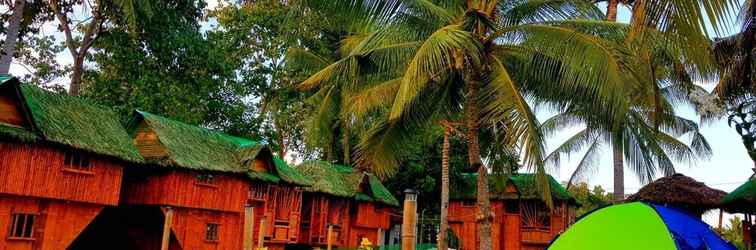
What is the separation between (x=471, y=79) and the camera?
12.6m

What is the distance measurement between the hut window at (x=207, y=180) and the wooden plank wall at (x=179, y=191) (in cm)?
4

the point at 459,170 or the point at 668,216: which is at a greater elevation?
the point at 459,170

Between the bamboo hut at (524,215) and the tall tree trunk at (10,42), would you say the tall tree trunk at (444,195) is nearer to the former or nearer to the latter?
the tall tree trunk at (10,42)

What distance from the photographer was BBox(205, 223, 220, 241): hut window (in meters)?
18.3

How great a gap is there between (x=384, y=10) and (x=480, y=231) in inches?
212

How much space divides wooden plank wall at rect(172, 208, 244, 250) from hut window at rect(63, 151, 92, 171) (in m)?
3.02

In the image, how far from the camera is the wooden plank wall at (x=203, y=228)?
17.3 metres

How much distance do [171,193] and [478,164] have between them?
888cm

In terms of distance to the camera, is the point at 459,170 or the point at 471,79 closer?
the point at 471,79

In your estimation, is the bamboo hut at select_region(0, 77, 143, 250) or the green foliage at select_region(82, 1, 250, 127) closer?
the bamboo hut at select_region(0, 77, 143, 250)

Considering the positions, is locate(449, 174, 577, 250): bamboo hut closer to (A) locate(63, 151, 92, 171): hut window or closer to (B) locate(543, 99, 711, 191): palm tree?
(B) locate(543, 99, 711, 191): palm tree

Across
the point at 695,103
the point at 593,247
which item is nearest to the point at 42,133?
the point at 593,247

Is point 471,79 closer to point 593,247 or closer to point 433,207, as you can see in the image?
point 593,247

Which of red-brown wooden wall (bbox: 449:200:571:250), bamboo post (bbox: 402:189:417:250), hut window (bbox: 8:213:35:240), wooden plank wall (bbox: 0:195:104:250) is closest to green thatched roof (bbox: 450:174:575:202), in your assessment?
red-brown wooden wall (bbox: 449:200:571:250)
